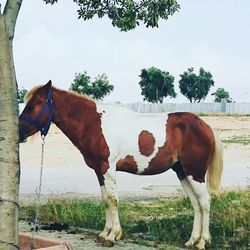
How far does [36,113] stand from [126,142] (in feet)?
3.98

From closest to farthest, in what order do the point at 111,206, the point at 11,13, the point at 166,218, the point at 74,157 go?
1. the point at 11,13
2. the point at 111,206
3. the point at 166,218
4. the point at 74,157

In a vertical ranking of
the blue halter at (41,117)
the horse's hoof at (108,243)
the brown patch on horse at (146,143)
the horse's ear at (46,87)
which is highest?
the horse's ear at (46,87)

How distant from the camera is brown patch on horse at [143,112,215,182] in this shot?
305 inches

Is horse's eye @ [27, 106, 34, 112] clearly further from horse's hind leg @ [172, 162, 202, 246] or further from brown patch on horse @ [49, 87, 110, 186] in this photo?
horse's hind leg @ [172, 162, 202, 246]

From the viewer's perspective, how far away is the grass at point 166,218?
25.6 ft

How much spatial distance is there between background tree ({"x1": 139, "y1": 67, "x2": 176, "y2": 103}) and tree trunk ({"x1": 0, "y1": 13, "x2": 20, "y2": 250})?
95.3m

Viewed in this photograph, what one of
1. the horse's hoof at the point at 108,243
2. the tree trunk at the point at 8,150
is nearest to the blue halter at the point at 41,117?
the horse's hoof at the point at 108,243

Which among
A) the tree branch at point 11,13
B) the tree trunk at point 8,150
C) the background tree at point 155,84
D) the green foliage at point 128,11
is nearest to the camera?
the tree trunk at point 8,150

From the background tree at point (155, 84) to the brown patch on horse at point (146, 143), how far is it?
3639 inches

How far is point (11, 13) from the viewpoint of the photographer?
5.26 m

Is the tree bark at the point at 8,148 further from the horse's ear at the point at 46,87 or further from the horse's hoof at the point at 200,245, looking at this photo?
the horse's hoof at the point at 200,245

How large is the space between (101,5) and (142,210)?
439 centimetres

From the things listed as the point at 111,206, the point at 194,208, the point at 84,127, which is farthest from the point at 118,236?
the point at 84,127

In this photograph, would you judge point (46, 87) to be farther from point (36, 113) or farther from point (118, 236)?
point (118, 236)
